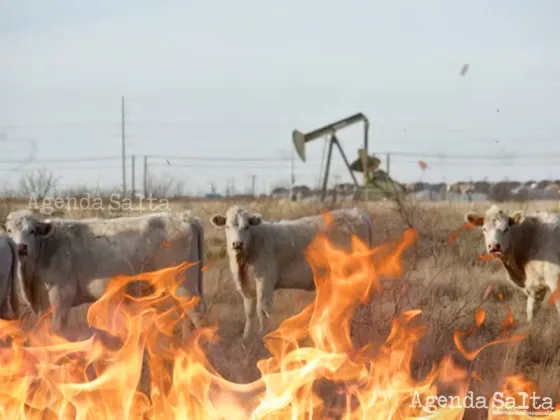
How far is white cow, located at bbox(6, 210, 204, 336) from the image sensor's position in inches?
402

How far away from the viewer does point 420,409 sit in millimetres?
6074

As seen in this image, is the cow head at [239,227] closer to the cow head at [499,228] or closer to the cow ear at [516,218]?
the cow head at [499,228]

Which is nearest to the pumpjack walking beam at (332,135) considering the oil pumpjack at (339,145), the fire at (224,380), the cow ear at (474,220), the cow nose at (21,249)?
the oil pumpjack at (339,145)

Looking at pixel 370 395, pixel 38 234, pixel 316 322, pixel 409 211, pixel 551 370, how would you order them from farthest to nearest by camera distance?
pixel 409 211, pixel 38 234, pixel 551 370, pixel 316 322, pixel 370 395

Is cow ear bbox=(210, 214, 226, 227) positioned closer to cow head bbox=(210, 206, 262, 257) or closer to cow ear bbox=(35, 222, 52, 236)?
cow head bbox=(210, 206, 262, 257)

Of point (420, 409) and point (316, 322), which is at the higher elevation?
point (316, 322)

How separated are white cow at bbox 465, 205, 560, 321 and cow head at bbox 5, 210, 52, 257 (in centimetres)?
546

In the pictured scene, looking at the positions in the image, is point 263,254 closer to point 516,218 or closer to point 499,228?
point 499,228

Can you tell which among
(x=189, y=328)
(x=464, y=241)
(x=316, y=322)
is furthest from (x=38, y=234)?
(x=464, y=241)

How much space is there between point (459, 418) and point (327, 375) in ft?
2.94

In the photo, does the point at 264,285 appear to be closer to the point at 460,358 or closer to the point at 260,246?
the point at 260,246

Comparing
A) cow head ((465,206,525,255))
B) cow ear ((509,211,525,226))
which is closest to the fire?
cow head ((465,206,525,255))

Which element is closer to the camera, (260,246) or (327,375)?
(327,375)

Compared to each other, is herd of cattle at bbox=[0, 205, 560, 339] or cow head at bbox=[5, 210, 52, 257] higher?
cow head at bbox=[5, 210, 52, 257]
